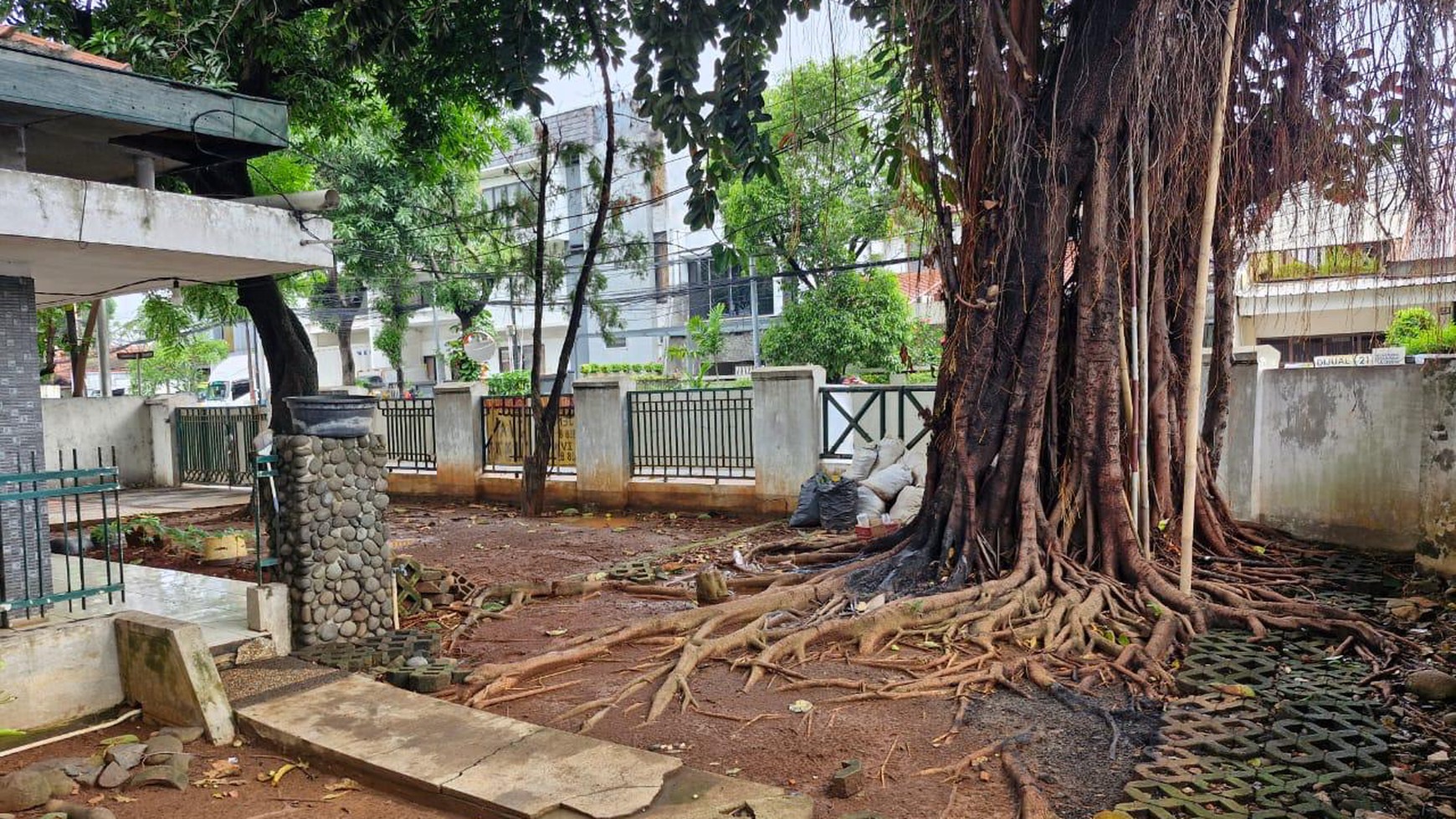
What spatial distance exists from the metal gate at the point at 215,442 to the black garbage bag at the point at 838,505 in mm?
10834

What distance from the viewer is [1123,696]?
4.88m

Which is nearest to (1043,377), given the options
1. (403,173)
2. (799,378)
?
(799,378)

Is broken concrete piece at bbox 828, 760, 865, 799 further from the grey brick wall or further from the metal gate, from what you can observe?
the metal gate

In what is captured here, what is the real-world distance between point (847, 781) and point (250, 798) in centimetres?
268

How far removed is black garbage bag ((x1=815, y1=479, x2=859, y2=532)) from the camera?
1022cm

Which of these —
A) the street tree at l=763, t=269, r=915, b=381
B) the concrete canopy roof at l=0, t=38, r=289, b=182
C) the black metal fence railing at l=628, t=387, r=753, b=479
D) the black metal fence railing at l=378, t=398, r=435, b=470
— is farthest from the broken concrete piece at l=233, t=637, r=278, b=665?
the street tree at l=763, t=269, r=915, b=381

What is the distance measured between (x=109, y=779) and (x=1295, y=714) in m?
5.59

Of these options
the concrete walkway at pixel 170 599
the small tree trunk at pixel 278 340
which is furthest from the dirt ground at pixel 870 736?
the small tree trunk at pixel 278 340

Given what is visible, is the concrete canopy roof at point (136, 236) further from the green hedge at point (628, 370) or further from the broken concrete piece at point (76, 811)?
the green hedge at point (628, 370)

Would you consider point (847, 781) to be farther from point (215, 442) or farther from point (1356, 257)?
point (215, 442)

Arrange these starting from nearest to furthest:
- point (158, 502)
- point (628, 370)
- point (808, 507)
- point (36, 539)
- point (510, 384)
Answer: point (36, 539) < point (808, 507) < point (158, 502) < point (510, 384) < point (628, 370)

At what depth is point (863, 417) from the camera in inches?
458

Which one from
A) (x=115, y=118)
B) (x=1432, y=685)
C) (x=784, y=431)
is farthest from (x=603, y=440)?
(x=1432, y=685)

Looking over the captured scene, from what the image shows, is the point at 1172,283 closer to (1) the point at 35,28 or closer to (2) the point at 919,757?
(2) the point at 919,757
